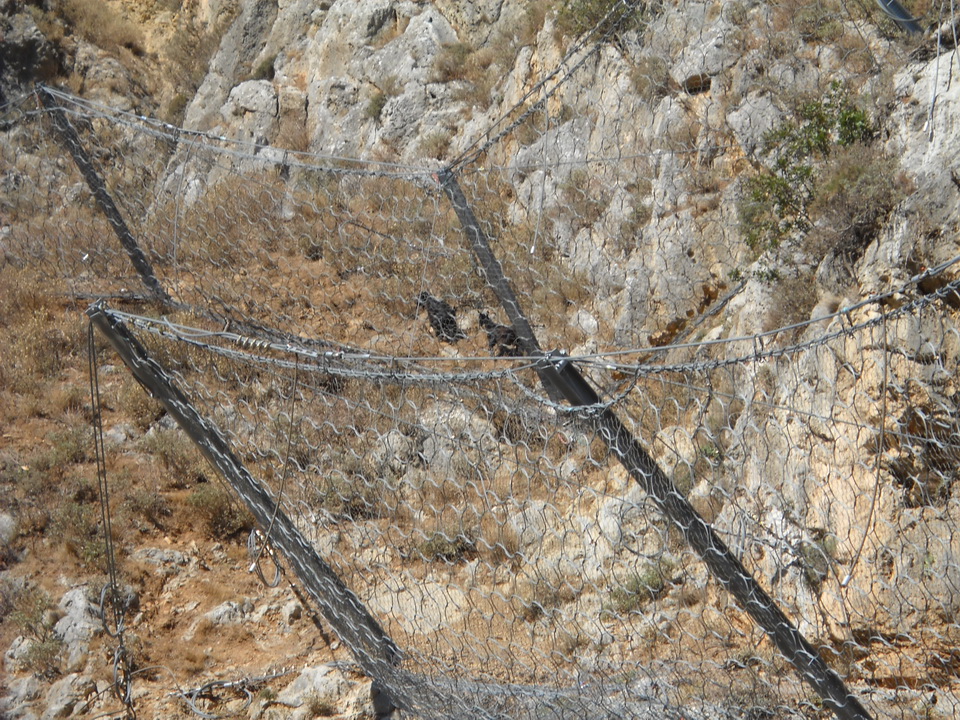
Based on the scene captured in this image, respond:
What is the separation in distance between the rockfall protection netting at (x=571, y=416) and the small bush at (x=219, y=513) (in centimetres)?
41

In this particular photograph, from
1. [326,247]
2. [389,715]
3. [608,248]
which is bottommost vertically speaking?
[389,715]

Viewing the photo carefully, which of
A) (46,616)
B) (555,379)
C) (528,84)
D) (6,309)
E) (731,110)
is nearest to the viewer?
(555,379)

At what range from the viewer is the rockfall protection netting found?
2893 millimetres

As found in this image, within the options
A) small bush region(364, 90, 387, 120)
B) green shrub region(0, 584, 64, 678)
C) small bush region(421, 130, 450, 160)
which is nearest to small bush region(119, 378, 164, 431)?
green shrub region(0, 584, 64, 678)

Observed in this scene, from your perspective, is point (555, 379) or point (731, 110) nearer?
point (555, 379)

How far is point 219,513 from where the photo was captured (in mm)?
4500

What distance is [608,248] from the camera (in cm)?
582

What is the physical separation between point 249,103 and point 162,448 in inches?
237

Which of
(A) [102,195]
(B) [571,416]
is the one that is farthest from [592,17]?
(B) [571,416]

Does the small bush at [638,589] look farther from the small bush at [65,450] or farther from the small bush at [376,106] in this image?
the small bush at [376,106]

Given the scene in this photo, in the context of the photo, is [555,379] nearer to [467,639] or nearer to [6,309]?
[467,639]

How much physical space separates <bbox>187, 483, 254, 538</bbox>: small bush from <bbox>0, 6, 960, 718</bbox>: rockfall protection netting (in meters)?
0.41

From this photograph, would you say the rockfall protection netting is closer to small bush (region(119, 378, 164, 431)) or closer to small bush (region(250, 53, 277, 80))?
small bush (region(119, 378, 164, 431))

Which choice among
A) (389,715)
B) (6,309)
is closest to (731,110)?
(389,715)
